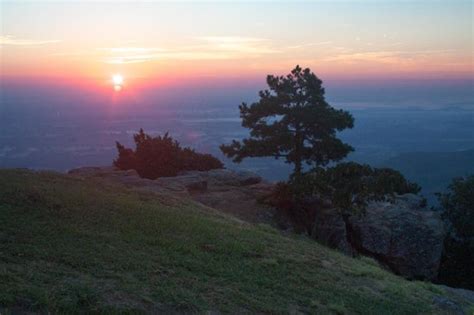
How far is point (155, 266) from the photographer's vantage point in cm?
991

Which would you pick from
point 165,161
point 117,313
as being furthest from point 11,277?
point 165,161

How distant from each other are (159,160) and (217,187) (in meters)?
5.29

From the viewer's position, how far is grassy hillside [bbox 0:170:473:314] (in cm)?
819

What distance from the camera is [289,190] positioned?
21.6m

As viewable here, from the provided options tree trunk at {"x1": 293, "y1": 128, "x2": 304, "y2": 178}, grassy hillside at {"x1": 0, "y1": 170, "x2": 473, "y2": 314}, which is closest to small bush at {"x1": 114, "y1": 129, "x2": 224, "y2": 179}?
tree trunk at {"x1": 293, "y1": 128, "x2": 304, "y2": 178}

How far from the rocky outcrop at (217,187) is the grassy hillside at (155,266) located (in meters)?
6.78

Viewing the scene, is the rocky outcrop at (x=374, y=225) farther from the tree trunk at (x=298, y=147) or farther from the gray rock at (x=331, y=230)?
the tree trunk at (x=298, y=147)

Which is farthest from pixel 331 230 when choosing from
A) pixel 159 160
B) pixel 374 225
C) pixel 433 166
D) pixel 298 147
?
pixel 433 166

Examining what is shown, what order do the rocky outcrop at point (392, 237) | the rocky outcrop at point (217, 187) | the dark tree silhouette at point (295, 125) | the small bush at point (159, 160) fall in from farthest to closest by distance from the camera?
the small bush at point (159, 160) < the dark tree silhouette at point (295, 125) < the rocky outcrop at point (217, 187) < the rocky outcrop at point (392, 237)

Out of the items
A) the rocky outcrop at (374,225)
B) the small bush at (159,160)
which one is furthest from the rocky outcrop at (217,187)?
the small bush at (159,160)

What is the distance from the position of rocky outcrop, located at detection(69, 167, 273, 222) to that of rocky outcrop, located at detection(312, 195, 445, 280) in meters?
2.60

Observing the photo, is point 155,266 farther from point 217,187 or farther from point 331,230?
point 217,187

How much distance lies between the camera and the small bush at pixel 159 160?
2981 centimetres

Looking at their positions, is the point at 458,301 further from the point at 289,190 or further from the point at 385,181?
the point at 289,190
